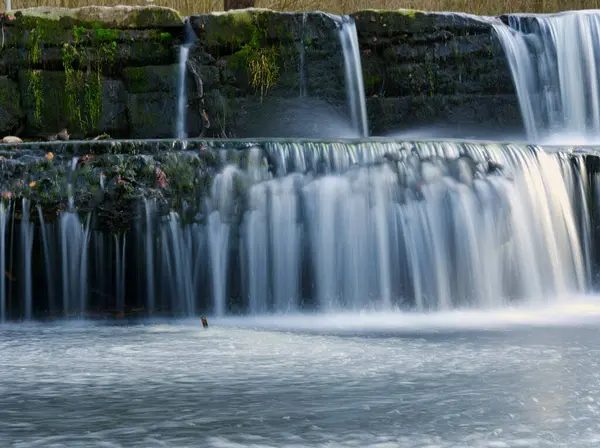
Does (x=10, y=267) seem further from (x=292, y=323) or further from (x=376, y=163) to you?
(x=376, y=163)

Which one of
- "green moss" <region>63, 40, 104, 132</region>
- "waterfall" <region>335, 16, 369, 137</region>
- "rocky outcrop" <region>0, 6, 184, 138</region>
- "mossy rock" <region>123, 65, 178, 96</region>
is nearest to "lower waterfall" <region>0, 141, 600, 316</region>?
"waterfall" <region>335, 16, 369, 137</region>

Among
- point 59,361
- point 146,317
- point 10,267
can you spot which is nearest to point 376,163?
point 146,317

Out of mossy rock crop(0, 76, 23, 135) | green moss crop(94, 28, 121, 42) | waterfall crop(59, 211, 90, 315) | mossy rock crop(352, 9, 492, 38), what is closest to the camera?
waterfall crop(59, 211, 90, 315)

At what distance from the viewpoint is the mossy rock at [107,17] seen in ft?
32.1

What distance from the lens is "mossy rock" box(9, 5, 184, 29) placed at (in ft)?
32.1

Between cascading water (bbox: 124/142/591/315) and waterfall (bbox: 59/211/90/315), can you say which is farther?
cascading water (bbox: 124/142/591/315)

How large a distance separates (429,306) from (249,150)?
1.60m

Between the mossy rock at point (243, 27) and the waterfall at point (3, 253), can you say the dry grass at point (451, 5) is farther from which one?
the waterfall at point (3, 253)

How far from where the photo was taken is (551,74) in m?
10.3

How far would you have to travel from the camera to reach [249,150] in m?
6.89

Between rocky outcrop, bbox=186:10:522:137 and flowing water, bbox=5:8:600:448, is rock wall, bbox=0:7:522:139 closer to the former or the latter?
rocky outcrop, bbox=186:10:522:137

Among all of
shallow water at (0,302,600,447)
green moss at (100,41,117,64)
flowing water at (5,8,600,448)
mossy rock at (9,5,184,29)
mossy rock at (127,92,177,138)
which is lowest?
shallow water at (0,302,600,447)

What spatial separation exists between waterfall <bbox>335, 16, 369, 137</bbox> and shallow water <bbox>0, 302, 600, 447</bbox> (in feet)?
14.9

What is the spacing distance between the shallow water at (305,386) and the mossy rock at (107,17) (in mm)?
4738
